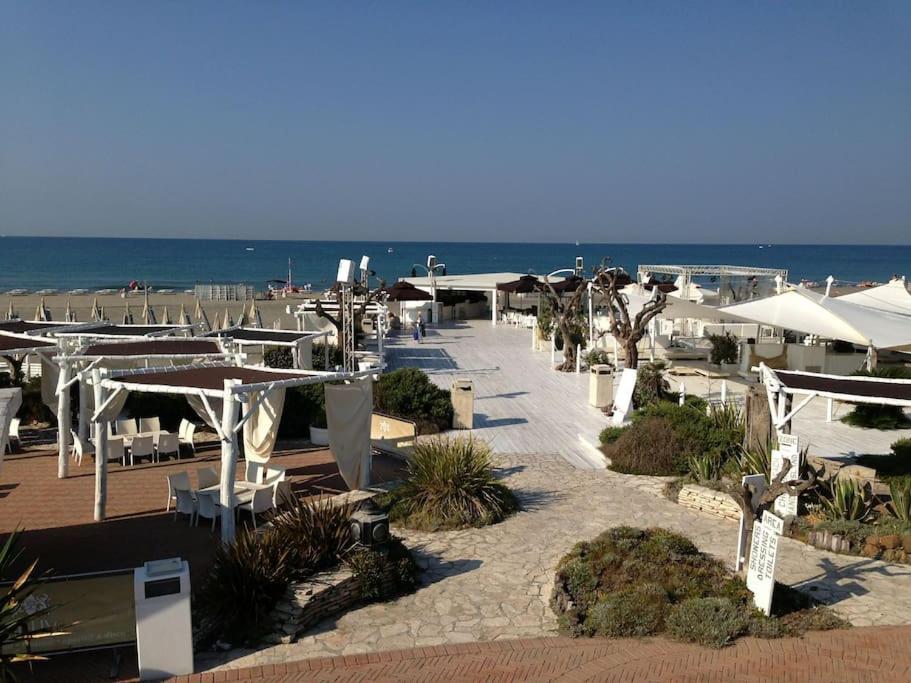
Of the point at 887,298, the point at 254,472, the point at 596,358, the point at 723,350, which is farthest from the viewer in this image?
the point at 887,298

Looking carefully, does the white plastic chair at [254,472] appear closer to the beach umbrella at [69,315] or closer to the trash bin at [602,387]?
the trash bin at [602,387]

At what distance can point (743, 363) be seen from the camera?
67.9 ft

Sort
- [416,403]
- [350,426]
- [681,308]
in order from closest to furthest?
[350,426] → [416,403] → [681,308]

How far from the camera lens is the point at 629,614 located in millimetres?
7461

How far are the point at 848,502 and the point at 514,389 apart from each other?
10.2 metres

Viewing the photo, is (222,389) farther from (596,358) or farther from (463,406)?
(596,358)

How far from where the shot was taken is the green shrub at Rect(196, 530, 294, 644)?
7258 mm

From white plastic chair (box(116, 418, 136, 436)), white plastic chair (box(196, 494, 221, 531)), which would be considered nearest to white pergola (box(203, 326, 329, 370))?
→ white plastic chair (box(116, 418, 136, 436))

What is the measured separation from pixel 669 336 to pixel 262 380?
17.3 meters

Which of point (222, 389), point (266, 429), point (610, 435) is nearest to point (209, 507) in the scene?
point (222, 389)

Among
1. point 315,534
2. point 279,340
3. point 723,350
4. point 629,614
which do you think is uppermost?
point 279,340

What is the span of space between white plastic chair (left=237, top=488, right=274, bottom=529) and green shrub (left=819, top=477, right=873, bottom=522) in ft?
→ 23.8

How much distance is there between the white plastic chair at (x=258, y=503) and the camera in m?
9.76

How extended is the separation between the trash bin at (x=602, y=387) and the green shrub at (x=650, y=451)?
3.99 metres
